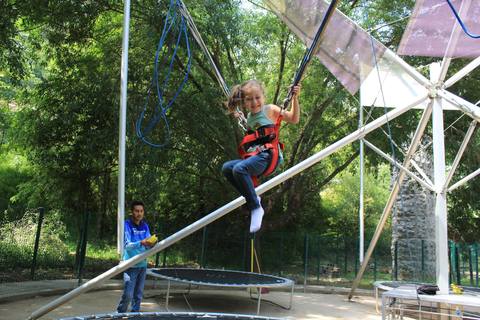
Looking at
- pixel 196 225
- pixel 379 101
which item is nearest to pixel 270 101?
pixel 379 101

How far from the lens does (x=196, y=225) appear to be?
3105mm

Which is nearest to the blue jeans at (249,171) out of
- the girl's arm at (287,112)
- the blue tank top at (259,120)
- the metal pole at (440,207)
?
the blue tank top at (259,120)

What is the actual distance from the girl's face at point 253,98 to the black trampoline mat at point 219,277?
2882mm

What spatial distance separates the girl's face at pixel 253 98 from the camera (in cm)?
266

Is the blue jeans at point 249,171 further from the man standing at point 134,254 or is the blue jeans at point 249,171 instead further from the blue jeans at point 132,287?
the blue jeans at point 132,287

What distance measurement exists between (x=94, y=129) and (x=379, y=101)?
5.29 meters

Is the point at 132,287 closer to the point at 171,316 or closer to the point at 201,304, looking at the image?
the point at 171,316

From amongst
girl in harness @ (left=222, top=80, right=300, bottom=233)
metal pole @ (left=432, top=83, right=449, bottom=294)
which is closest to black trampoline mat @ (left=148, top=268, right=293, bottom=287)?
metal pole @ (left=432, top=83, right=449, bottom=294)

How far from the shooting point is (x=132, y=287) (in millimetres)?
3424

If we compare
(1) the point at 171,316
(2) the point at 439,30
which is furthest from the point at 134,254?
(2) the point at 439,30

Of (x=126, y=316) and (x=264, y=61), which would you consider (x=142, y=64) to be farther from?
(x=126, y=316)

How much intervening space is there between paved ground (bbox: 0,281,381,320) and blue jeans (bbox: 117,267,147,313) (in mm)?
999

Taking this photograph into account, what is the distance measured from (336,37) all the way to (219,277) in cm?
371

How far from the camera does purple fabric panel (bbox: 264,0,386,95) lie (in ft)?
13.5
